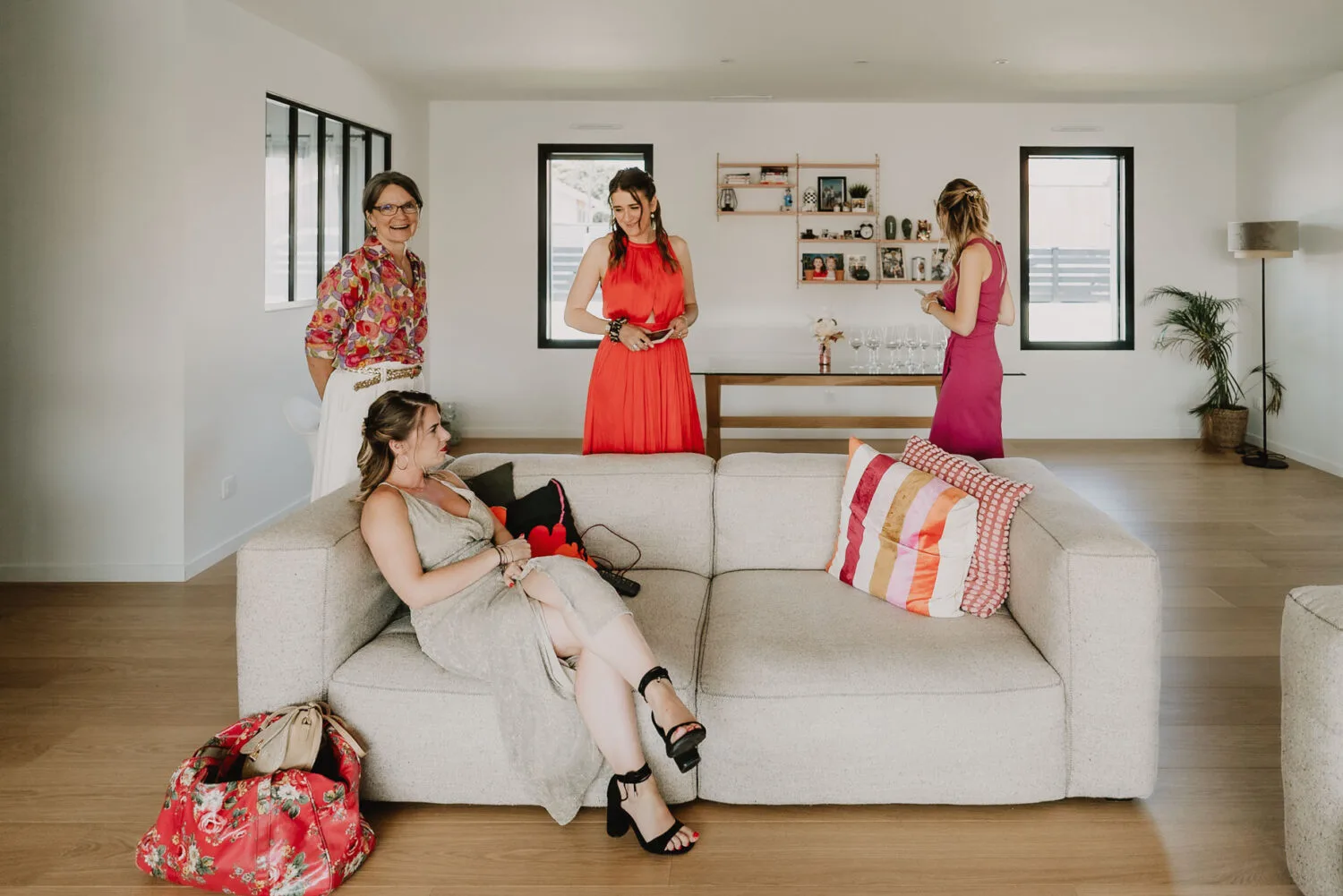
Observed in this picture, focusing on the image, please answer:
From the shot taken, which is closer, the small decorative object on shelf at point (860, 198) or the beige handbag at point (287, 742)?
the beige handbag at point (287, 742)

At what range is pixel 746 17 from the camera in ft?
18.1

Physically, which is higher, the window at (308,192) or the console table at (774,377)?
the window at (308,192)

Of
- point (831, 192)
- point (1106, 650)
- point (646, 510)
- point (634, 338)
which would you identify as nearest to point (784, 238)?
point (831, 192)

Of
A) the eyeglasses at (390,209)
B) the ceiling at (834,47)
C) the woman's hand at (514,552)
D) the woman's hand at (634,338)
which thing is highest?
the ceiling at (834,47)

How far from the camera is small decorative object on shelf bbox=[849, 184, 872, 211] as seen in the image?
8.23 metres

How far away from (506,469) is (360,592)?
0.68 m

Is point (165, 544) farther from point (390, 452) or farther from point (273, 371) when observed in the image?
point (390, 452)

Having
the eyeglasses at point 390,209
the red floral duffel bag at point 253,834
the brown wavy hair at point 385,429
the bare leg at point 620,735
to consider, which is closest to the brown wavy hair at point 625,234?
the eyeglasses at point 390,209

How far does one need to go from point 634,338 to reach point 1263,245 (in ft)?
18.1

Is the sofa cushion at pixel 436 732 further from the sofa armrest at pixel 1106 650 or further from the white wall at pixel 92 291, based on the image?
the white wall at pixel 92 291

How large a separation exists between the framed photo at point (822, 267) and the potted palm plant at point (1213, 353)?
245 centimetres

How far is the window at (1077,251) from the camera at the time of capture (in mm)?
8367

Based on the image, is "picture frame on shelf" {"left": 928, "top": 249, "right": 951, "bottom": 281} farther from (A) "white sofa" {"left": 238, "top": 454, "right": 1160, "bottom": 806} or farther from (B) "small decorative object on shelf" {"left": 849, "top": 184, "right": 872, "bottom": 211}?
(A) "white sofa" {"left": 238, "top": 454, "right": 1160, "bottom": 806}

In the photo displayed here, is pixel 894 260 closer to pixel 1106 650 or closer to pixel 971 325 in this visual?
pixel 971 325
